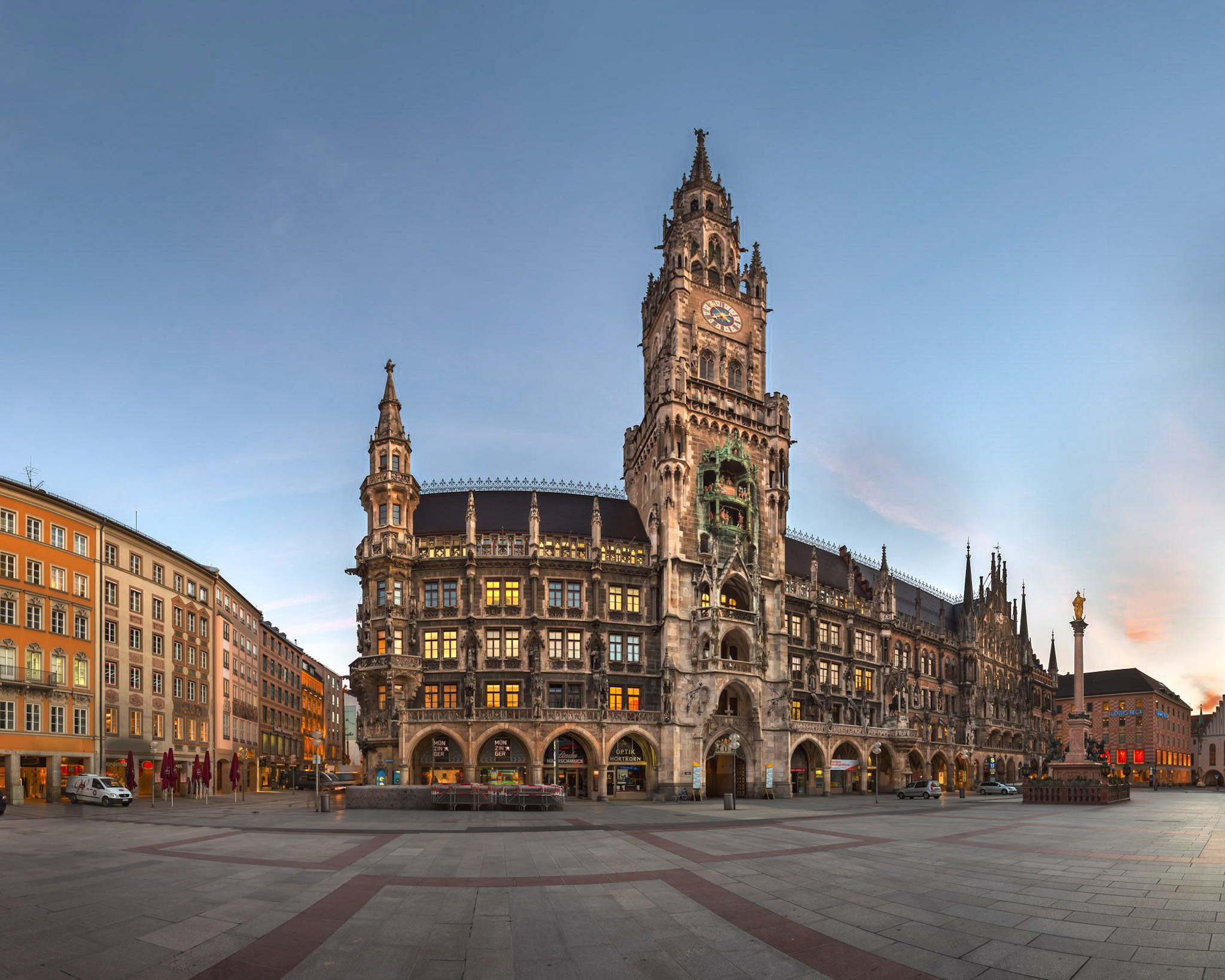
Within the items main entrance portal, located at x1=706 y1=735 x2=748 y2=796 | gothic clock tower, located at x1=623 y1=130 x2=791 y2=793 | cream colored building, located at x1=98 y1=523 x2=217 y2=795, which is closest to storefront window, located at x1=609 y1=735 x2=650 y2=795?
gothic clock tower, located at x1=623 y1=130 x2=791 y2=793

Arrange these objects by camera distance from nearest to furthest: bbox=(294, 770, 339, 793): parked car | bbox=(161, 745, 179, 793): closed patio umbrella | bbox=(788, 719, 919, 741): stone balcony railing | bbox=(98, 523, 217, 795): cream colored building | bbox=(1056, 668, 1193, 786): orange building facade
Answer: bbox=(161, 745, 179, 793): closed patio umbrella
bbox=(98, 523, 217, 795): cream colored building
bbox=(788, 719, 919, 741): stone balcony railing
bbox=(294, 770, 339, 793): parked car
bbox=(1056, 668, 1193, 786): orange building facade

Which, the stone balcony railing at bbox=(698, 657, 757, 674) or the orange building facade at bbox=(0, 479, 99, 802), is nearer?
the orange building facade at bbox=(0, 479, 99, 802)

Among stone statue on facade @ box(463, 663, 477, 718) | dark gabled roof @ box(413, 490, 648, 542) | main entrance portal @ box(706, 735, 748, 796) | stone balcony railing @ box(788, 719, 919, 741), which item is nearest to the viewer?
stone statue on facade @ box(463, 663, 477, 718)

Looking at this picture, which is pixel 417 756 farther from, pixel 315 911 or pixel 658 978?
pixel 658 978

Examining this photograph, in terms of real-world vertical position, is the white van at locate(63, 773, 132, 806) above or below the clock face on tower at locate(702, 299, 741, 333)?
below

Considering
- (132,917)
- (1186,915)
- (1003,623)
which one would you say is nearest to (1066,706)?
(1003,623)

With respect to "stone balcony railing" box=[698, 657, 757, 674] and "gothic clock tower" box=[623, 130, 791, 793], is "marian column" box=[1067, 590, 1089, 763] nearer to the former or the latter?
"gothic clock tower" box=[623, 130, 791, 793]

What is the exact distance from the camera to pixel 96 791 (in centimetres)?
4753

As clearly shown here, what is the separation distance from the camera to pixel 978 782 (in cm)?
9250

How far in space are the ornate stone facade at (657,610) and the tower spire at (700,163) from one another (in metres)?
0.32

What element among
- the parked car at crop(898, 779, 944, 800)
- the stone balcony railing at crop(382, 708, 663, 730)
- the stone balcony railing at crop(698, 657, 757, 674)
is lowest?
the parked car at crop(898, 779, 944, 800)

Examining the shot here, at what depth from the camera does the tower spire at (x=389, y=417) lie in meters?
58.9

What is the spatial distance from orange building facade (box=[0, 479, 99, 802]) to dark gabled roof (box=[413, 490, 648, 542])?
75.1 ft

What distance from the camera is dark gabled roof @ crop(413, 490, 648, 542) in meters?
60.5
